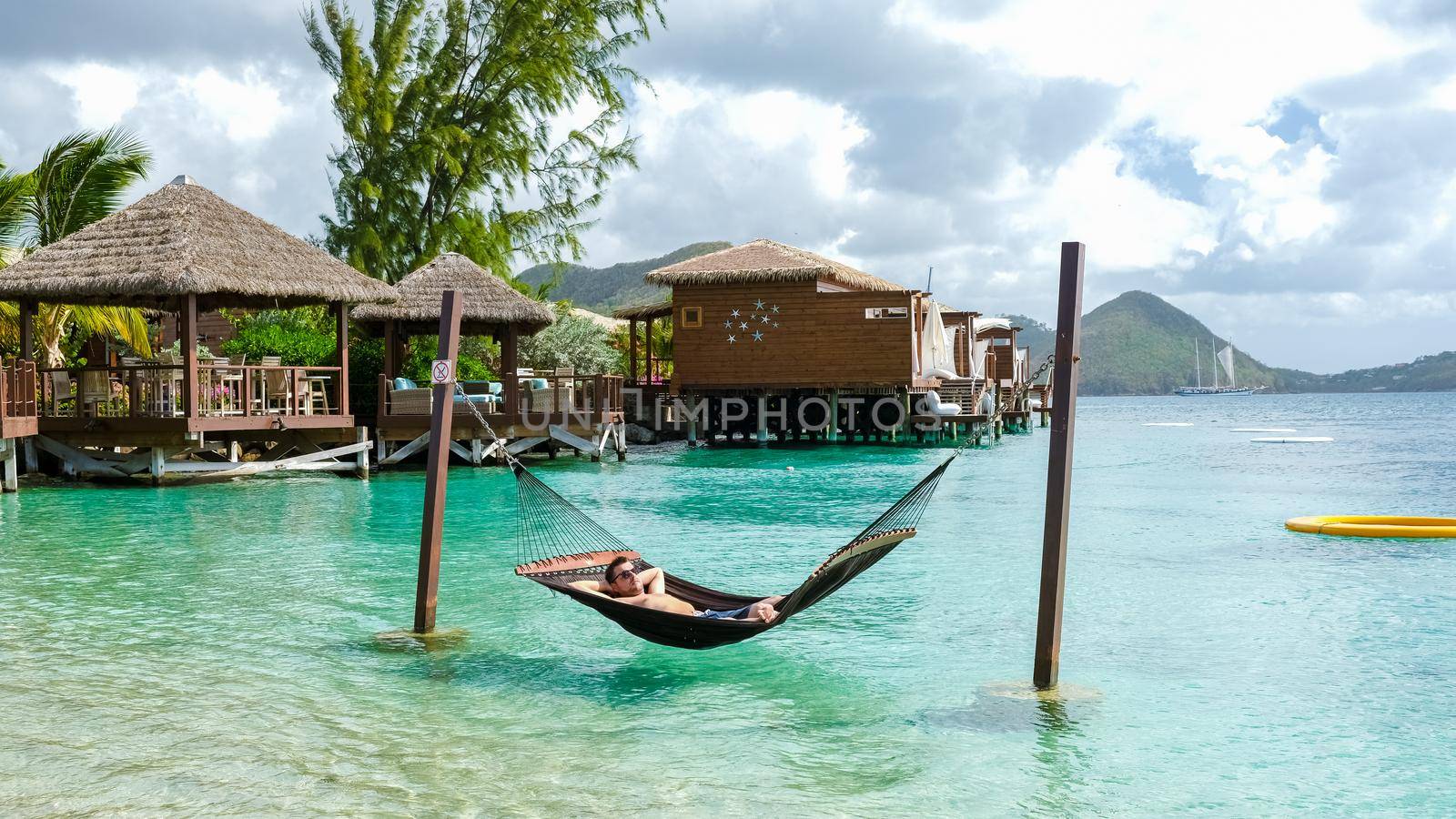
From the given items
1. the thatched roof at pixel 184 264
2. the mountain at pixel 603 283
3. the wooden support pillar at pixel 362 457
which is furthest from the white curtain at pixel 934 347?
the mountain at pixel 603 283

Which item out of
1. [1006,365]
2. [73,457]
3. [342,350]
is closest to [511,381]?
[342,350]

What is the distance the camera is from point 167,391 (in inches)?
608

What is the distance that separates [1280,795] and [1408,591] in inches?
209

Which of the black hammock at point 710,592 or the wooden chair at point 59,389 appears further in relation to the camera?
the wooden chair at point 59,389

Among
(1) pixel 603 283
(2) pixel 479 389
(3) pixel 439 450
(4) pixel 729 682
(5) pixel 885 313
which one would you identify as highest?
(1) pixel 603 283

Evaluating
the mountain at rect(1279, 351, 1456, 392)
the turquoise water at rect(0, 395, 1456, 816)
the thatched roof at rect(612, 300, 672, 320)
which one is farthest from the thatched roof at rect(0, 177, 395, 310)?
the mountain at rect(1279, 351, 1456, 392)

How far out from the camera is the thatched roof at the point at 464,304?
1881 centimetres

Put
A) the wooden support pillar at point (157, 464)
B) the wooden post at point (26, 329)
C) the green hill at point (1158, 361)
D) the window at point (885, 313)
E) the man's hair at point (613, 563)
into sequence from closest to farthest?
the man's hair at point (613, 563), the wooden post at point (26, 329), the wooden support pillar at point (157, 464), the window at point (885, 313), the green hill at point (1158, 361)

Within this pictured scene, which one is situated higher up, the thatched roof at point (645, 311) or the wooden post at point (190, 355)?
the thatched roof at point (645, 311)

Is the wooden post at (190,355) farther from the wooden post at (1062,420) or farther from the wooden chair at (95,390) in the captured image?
the wooden post at (1062,420)

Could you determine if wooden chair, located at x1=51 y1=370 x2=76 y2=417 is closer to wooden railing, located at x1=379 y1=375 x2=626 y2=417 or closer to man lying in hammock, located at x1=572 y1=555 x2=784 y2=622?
wooden railing, located at x1=379 y1=375 x2=626 y2=417

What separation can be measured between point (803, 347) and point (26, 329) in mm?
14198

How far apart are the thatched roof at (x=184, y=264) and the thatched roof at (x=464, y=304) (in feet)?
4.56

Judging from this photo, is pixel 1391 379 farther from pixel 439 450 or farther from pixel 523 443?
pixel 439 450
